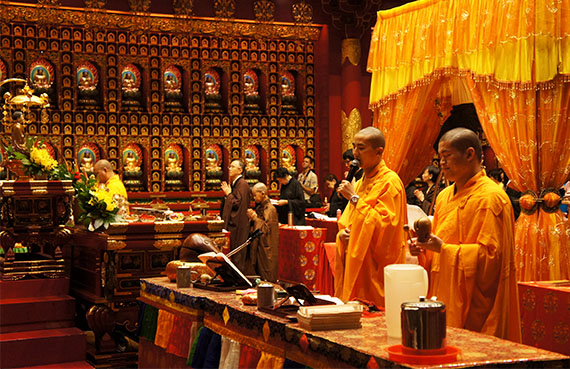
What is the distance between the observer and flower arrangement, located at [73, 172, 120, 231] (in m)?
5.67

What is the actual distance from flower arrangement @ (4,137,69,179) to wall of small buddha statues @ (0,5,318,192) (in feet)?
14.8

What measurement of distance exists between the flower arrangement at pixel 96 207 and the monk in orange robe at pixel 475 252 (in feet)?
9.67

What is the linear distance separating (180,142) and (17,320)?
6367mm

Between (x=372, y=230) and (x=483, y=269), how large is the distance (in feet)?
2.98

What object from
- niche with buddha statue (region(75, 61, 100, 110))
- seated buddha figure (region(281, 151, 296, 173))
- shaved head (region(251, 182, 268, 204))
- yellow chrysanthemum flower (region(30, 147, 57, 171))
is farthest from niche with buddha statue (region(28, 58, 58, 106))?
yellow chrysanthemum flower (region(30, 147, 57, 171))

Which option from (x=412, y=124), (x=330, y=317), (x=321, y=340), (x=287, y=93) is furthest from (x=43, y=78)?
(x=321, y=340)

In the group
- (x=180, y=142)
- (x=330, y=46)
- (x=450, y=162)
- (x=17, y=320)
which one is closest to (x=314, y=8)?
(x=330, y=46)

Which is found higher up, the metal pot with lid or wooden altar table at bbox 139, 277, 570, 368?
the metal pot with lid

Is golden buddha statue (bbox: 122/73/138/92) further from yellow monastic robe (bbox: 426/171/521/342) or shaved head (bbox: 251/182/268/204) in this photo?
yellow monastic robe (bbox: 426/171/521/342)

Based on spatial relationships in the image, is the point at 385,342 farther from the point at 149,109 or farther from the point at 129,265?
the point at 149,109

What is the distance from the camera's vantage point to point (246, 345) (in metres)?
3.01

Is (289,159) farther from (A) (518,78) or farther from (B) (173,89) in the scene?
(A) (518,78)

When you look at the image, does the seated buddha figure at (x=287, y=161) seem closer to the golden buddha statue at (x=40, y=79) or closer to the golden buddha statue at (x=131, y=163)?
the golden buddha statue at (x=131, y=163)

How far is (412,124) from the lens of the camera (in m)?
7.12
